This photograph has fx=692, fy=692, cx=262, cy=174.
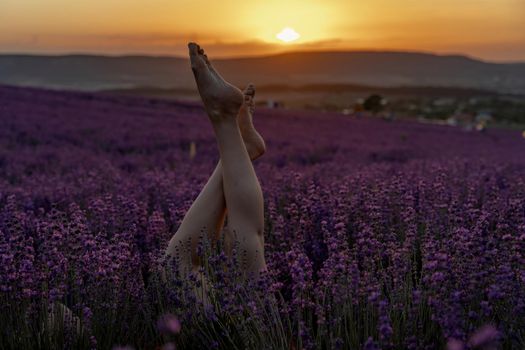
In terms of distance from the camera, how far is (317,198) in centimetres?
391

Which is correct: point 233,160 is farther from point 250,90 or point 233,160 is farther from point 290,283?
point 290,283

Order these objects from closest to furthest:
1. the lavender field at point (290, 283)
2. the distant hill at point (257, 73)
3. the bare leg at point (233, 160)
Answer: the lavender field at point (290, 283), the bare leg at point (233, 160), the distant hill at point (257, 73)

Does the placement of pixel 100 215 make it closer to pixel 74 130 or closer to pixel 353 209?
pixel 353 209

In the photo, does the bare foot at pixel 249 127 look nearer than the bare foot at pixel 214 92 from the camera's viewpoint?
No

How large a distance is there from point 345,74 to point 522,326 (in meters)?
179

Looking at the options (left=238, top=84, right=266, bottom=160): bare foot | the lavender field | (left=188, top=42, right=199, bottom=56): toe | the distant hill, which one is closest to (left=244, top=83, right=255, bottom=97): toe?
(left=238, top=84, right=266, bottom=160): bare foot

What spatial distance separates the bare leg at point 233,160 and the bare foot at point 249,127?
192mm

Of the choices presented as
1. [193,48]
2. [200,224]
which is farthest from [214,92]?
[200,224]

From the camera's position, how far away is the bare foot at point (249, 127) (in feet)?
10.5

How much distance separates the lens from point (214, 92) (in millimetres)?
2953

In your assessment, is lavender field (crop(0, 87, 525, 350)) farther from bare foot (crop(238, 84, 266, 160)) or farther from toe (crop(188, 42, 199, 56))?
toe (crop(188, 42, 199, 56))

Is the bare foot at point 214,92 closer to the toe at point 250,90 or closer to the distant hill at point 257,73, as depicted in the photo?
the toe at point 250,90

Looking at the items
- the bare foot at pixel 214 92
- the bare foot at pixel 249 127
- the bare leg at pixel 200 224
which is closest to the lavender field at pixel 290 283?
the bare leg at pixel 200 224

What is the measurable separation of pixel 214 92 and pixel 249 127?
330 millimetres
